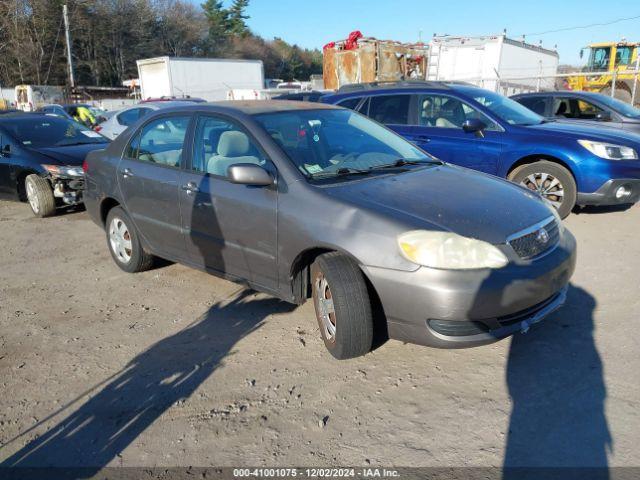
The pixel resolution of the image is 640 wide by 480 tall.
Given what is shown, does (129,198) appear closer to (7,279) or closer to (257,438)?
(7,279)

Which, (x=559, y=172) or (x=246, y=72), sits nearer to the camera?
(x=559, y=172)

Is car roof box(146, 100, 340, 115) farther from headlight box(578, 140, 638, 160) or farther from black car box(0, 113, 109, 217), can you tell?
black car box(0, 113, 109, 217)

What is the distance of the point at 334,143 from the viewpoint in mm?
3959

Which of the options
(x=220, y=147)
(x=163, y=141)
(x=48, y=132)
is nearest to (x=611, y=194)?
(x=220, y=147)

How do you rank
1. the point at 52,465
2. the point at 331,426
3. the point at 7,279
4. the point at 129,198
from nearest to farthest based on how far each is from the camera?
the point at 52,465
the point at 331,426
the point at 129,198
the point at 7,279

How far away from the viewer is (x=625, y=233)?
5777mm

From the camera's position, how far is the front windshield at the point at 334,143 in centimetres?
364

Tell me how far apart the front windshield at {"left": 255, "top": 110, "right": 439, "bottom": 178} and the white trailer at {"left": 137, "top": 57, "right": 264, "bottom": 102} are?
20.8m

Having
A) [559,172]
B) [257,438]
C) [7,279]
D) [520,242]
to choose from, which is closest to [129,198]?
[7,279]

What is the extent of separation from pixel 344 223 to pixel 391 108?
4.56m

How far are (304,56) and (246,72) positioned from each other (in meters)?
62.6

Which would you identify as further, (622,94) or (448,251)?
(622,94)

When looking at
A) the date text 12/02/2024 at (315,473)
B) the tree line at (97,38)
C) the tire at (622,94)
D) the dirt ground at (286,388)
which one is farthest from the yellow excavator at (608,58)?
the tree line at (97,38)

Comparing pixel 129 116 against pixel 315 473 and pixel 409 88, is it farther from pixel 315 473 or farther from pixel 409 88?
pixel 315 473
